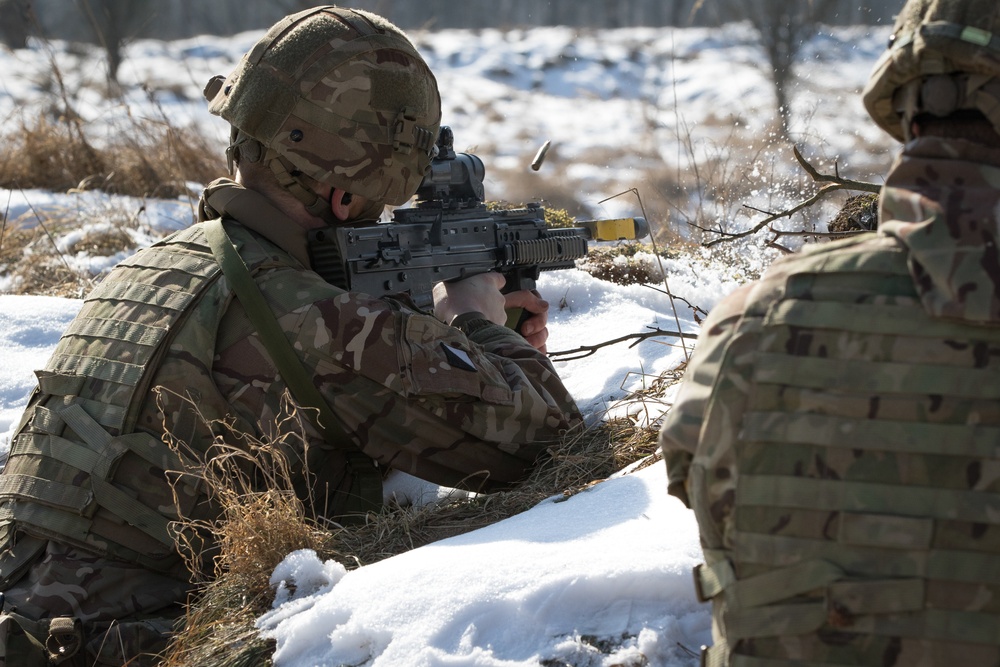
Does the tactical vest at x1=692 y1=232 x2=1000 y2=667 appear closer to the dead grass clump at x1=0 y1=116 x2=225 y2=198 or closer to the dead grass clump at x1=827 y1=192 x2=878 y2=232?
the dead grass clump at x1=827 y1=192 x2=878 y2=232

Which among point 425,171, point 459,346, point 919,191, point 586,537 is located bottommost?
point 586,537

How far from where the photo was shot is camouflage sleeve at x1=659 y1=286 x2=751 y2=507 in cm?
192

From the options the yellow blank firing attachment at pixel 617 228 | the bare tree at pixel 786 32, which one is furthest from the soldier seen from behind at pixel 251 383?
the bare tree at pixel 786 32

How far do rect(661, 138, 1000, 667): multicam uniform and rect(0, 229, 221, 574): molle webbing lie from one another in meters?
1.89

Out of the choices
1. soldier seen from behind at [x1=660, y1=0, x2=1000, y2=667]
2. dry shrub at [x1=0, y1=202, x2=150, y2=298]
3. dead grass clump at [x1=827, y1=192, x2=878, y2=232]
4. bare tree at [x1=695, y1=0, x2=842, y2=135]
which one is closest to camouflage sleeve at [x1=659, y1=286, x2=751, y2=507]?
soldier seen from behind at [x1=660, y1=0, x2=1000, y2=667]

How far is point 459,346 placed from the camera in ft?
11.4

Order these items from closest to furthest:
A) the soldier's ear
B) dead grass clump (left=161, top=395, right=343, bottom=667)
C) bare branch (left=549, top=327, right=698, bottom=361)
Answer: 1. dead grass clump (left=161, top=395, right=343, bottom=667)
2. the soldier's ear
3. bare branch (left=549, top=327, right=698, bottom=361)

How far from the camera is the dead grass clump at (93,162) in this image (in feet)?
28.9

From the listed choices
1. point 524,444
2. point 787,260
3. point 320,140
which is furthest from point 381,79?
point 787,260

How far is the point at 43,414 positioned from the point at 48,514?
31cm

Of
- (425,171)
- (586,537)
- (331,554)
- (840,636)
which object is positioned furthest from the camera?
(425,171)

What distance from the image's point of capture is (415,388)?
3309 mm

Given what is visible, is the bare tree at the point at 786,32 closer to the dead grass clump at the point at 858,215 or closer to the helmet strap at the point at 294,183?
the dead grass clump at the point at 858,215

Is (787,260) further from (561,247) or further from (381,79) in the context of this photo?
(561,247)
